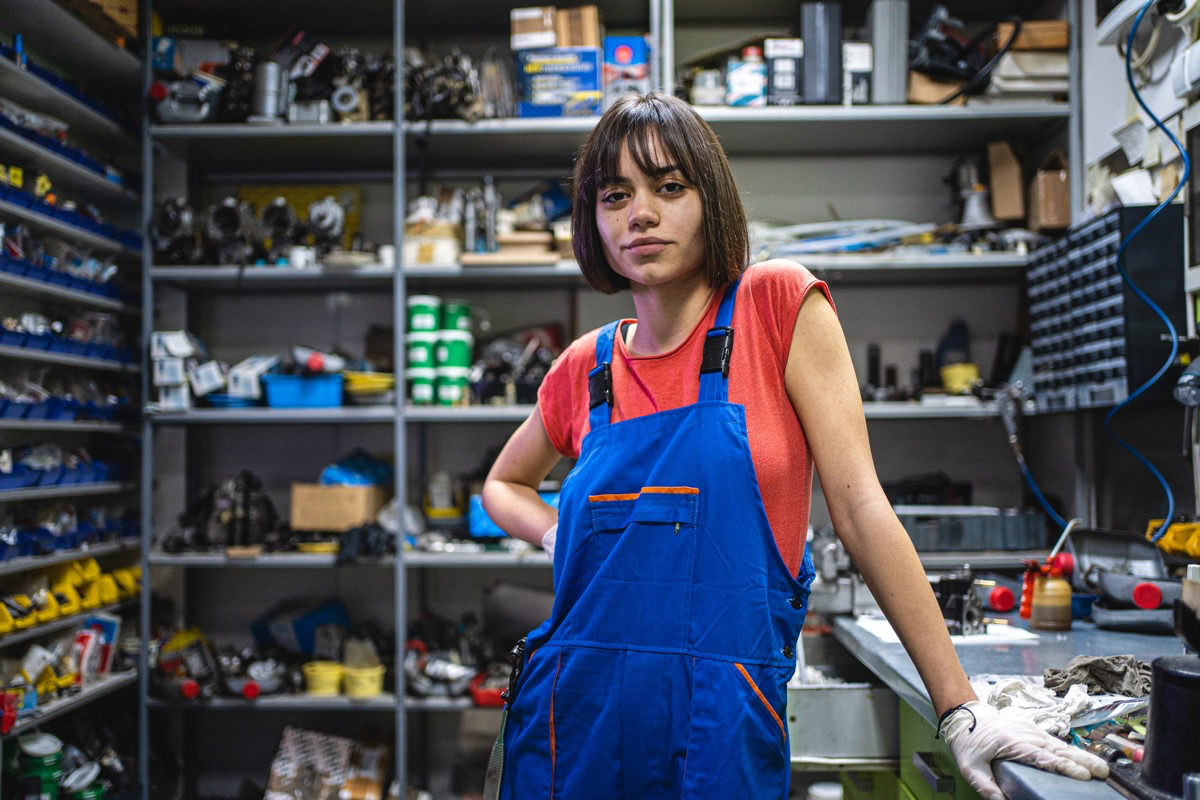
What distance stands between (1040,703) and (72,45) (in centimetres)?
354

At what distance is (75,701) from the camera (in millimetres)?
2807

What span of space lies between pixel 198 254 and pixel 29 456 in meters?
0.92

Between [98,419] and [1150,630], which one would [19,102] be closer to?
[98,419]

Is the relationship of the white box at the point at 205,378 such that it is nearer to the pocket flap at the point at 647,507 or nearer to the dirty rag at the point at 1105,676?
the pocket flap at the point at 647,507

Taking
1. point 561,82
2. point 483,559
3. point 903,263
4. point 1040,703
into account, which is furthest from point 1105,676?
point 561,82

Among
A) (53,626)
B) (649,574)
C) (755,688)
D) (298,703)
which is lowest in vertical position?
(298,703)

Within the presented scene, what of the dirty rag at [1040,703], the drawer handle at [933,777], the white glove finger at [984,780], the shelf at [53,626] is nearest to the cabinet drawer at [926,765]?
the drawer handle at [933,777]

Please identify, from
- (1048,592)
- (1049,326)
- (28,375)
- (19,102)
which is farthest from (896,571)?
(19,102)

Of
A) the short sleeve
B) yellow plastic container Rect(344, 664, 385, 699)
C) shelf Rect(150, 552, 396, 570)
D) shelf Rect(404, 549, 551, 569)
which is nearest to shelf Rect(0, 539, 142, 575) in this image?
shelf Rect(150, 552, 396, 570)

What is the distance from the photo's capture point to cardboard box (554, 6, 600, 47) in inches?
123

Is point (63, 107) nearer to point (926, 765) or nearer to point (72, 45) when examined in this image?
point (72, 45)

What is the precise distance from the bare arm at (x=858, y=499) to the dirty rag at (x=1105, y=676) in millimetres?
424

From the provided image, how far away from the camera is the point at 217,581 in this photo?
12.0 feet

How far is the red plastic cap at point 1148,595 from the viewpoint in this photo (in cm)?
181
